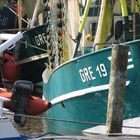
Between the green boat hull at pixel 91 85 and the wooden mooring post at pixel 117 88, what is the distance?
2.25 ft

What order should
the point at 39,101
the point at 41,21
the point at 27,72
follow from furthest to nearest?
the point at 41,21
the point at 27,72
the point at 39,101

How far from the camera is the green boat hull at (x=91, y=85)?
10719mm

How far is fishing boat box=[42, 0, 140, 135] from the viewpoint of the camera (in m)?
10.8

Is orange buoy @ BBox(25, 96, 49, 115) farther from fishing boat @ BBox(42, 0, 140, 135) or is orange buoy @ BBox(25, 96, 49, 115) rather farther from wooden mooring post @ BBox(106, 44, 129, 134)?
fishing boat @ BBox(42, 0, 140, 135)

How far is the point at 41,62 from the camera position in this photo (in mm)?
20062

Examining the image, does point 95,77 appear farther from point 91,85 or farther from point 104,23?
point 104,23

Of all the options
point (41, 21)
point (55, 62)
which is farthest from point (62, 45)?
point (41, 21)

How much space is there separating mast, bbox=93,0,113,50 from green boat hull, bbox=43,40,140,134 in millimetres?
721

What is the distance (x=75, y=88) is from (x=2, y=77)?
7.63 meters

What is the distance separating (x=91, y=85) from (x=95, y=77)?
181mm

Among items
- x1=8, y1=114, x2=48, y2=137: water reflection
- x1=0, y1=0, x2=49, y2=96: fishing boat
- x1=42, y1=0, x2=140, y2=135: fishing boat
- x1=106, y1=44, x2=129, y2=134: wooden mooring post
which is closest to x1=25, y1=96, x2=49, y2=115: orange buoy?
x1=106, y1=44, x2=129, y2=134: wooden mooring post

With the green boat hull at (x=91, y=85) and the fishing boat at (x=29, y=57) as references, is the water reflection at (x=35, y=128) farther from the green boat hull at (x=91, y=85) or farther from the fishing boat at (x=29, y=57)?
the fishing boat at (x=29, y=57)

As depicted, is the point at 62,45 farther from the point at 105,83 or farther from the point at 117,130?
the point at 117,130

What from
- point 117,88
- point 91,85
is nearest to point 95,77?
point 91,85
